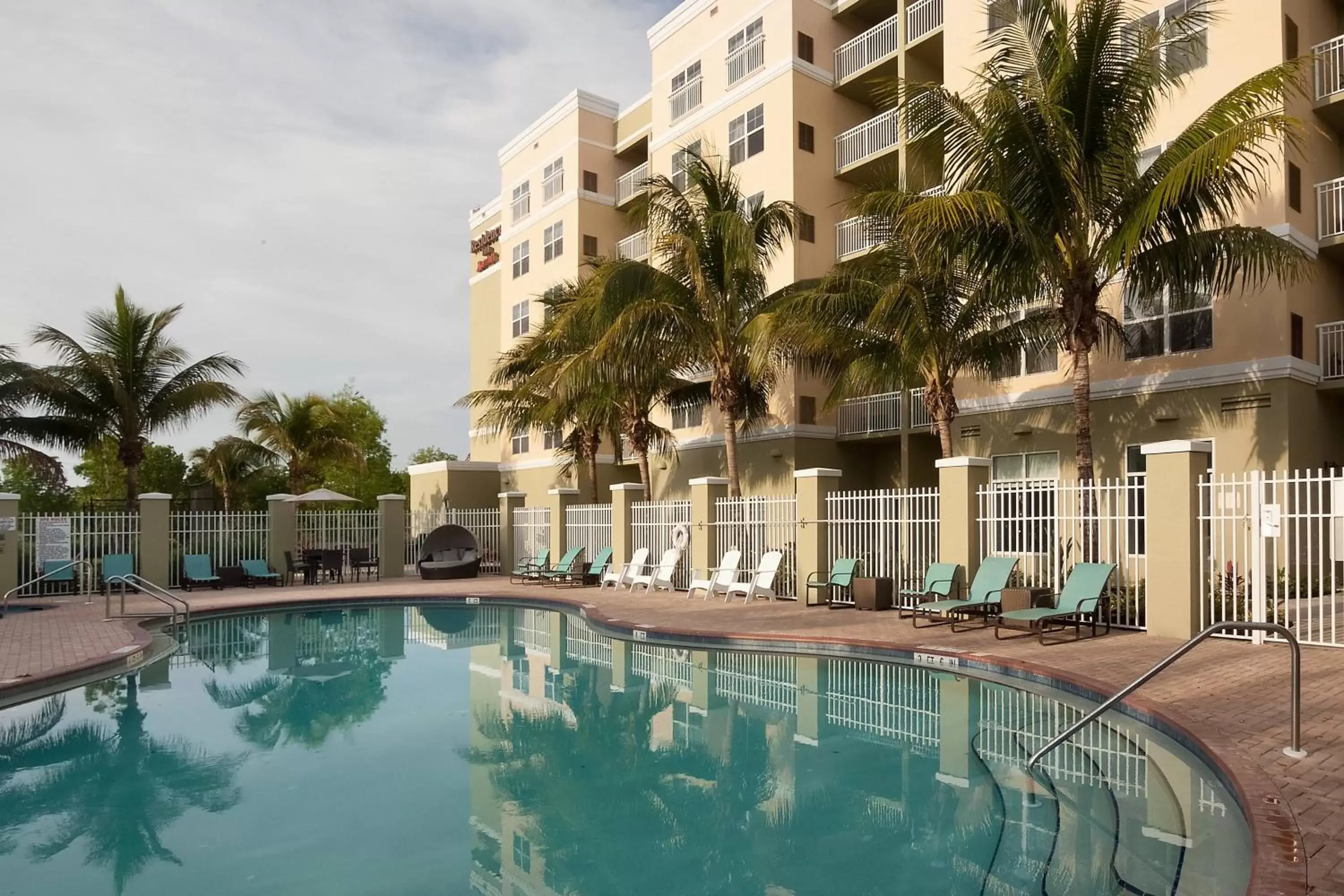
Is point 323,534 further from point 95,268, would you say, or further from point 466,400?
point 95,268

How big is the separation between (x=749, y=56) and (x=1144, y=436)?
14.4m

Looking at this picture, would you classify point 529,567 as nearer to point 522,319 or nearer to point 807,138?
point 807,138

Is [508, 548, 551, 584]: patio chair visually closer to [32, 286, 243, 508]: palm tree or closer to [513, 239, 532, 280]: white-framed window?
[32, 286, 243, 508]: palm tree

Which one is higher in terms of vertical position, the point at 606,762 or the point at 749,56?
the point at 749,56

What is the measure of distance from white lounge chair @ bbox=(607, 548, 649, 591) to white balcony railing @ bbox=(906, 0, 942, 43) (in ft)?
44.2

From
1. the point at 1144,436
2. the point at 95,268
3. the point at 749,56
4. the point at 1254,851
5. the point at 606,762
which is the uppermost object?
the point at 749,56

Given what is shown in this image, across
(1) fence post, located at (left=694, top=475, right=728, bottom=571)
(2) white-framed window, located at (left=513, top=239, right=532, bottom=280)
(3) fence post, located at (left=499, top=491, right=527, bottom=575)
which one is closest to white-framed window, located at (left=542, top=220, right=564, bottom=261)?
Result: (2) white-framed window, located at (left=513, top=239, right=532, bottom=280)

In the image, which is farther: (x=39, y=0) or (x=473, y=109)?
(x=473, y=109)

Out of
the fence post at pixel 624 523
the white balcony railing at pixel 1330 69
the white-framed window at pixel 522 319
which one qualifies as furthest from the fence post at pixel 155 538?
the white balcony railing at pixel 1330 69

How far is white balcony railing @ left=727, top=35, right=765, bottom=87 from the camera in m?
24.1

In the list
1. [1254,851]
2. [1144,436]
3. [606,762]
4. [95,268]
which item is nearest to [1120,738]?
[1254,851]

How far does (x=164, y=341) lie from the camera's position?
72.2 ft

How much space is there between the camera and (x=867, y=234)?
1859cm

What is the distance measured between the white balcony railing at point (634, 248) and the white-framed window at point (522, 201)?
5264 mm
